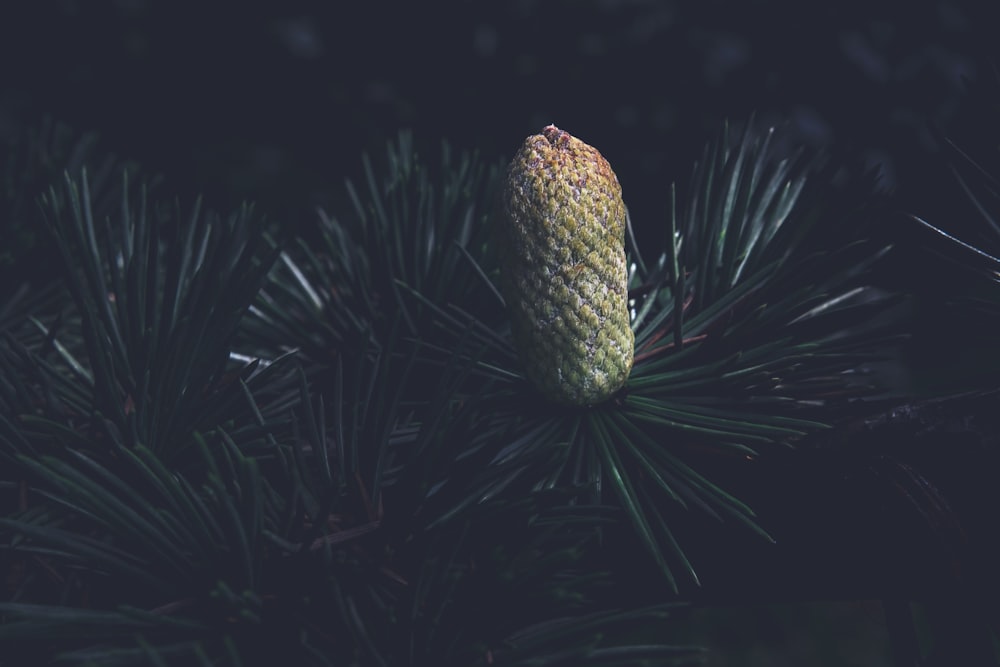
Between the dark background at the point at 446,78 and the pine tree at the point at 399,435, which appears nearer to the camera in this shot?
the pine tree at the point at 399,435

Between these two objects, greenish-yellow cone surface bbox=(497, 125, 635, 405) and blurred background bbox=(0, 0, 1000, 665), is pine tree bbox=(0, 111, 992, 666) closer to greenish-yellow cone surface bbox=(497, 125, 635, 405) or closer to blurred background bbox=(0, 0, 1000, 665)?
greenish-yellow cone surface bbox=(497, 125, 635, 405)

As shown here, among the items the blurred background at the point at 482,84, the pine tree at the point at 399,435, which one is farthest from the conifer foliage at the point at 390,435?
the blurred background at the point at 482,84

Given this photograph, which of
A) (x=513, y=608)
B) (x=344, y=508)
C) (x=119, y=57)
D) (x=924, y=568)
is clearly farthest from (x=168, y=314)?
(x=119, y=57)

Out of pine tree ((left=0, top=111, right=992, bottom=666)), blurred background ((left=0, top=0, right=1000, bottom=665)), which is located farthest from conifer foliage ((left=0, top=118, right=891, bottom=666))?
blurred background ((left=0, top=0, right=1000, bottom=665))

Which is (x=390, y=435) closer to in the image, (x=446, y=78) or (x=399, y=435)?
(x=399, y=435)

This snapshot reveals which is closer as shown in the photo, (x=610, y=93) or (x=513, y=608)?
(x=513, y=608)

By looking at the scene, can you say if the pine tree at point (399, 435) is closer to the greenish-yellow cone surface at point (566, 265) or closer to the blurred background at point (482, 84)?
the greenish-yellow cone surface at point (566, 265)

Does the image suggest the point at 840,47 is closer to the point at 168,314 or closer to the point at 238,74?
the point at 238,74
